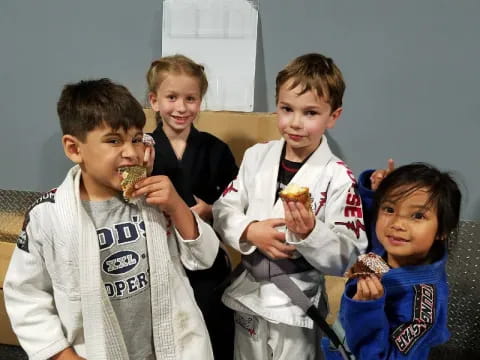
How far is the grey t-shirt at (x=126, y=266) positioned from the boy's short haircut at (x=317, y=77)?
53 cm

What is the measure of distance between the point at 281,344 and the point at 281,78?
72 cm

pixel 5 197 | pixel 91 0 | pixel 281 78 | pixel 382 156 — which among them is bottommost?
pixel 5 197

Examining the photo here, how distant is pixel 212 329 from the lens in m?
1.30

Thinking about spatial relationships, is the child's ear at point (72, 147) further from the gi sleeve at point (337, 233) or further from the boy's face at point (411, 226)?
the boy's face at point (411, 226)

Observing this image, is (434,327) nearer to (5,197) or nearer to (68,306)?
(68,306)

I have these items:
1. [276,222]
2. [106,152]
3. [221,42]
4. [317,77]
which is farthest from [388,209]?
[221,42]

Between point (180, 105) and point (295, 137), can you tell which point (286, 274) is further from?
point (180, 105)

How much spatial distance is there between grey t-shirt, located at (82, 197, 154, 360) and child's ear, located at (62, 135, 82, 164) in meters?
0.10

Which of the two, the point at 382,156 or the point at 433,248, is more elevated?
the point at 382,156

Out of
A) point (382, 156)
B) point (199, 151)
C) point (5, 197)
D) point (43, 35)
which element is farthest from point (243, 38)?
point (5, 197)

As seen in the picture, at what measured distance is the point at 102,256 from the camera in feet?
3.20

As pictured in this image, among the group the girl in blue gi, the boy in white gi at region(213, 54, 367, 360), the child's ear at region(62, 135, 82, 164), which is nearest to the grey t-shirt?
the child's ear at region(62, 135, 82, 164)

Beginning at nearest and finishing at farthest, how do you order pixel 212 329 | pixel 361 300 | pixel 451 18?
pixel 361 300, pixel 212 329, pixel 451 18

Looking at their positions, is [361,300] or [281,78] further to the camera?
[281,78]
